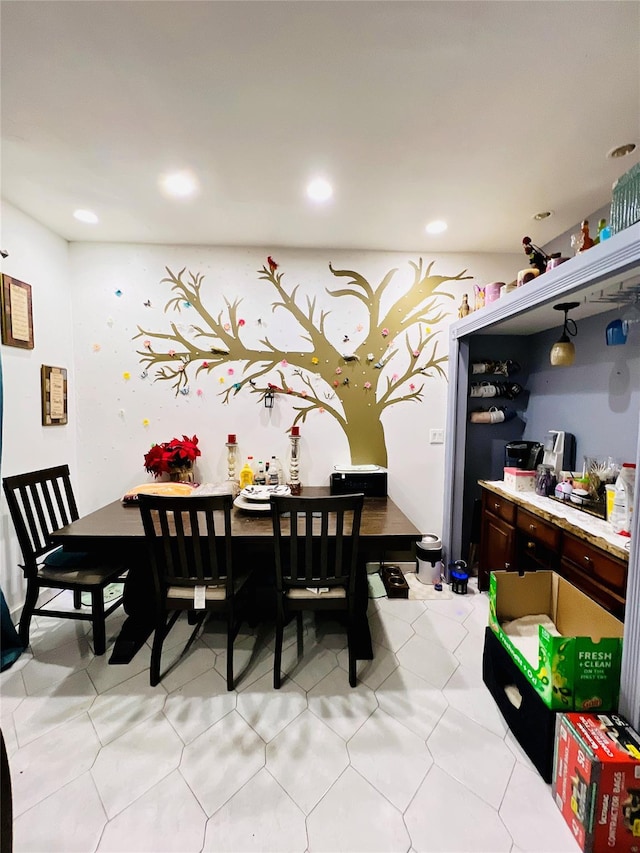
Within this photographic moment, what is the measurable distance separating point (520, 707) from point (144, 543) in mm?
1853

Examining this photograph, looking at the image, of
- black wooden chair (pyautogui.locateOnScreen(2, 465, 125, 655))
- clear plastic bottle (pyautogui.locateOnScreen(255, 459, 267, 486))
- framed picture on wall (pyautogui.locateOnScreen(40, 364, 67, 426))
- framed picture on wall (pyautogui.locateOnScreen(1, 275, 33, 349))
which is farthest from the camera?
clear plastic bottle (pyautogui.locateOnScreen(255, 459, 267, 486))

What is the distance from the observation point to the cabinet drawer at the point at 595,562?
145 centimetres

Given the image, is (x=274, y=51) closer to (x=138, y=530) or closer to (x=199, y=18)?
(x=199, y=18)

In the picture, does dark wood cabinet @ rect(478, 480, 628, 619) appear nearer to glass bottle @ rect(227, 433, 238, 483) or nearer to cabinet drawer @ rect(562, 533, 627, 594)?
cabinet drawer @ rect(562, 533, 627, 594)

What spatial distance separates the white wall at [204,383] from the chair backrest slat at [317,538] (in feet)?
3.71

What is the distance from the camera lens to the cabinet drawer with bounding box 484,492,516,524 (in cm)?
223

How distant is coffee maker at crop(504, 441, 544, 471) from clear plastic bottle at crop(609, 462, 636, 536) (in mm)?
794

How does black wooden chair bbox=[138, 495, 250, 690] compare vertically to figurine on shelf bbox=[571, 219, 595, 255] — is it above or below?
below

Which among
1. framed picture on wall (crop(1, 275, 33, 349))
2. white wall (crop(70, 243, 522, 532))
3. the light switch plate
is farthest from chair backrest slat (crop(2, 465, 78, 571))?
the light switch plate

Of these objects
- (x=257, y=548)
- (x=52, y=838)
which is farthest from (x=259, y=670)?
(x=52, y=838)

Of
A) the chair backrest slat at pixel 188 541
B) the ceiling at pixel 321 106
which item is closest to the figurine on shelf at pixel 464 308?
the ceiling at pixel 321 106

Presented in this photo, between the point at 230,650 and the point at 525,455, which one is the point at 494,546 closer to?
the point at 525,455

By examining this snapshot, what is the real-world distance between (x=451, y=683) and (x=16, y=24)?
316 cm

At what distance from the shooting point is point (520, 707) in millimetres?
1405
